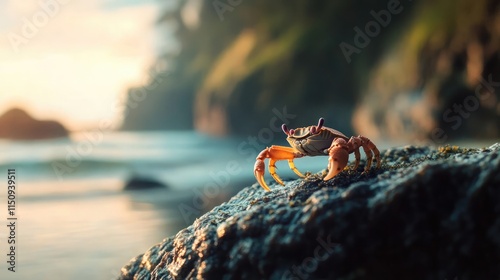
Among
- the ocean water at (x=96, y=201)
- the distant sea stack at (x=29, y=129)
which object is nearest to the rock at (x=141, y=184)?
the ocean water at (x=96, y=201)

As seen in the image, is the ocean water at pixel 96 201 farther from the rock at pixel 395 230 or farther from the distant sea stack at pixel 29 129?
the rock at pixel 395 230

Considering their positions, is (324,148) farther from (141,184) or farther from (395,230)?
(141,184)

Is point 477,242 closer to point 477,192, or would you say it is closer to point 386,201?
point 477,192

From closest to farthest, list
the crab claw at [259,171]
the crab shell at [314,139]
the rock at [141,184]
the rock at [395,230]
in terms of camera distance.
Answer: the rock at [395,230]
the crab shell at [314,139]
the crab claw at [259,171]
the rock at [141,184]

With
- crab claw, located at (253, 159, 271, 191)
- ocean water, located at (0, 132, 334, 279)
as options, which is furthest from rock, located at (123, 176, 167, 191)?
crab claw, located at (253, 159, 271, 191)

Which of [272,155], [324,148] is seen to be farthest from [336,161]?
[272,155]
